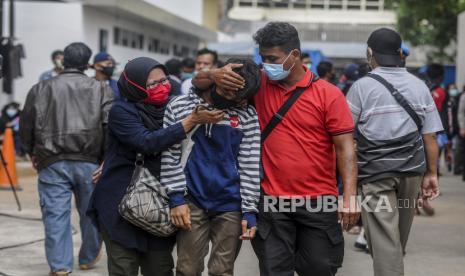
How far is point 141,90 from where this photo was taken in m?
4.99

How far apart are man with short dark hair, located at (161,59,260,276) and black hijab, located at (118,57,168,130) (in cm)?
16

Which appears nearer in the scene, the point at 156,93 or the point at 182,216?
the point at 182,216

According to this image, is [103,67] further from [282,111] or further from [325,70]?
[282,111]

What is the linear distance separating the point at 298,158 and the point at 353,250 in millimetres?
4021

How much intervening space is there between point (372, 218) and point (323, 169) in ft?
3.05

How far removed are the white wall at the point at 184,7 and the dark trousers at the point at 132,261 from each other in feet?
74.4

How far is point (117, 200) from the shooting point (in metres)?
5.14

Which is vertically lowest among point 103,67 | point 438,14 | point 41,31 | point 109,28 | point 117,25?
point 103,67

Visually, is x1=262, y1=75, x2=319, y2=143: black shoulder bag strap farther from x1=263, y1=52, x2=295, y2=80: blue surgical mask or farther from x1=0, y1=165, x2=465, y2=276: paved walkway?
x1=0, y1=165, x2=465, y2=276: paved walkway

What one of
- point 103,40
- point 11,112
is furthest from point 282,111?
point 103,40

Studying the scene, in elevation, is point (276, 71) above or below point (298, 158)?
above

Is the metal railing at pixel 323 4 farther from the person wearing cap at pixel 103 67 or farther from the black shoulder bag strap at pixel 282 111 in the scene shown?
the black shoulder bag strap at pixel 282 111

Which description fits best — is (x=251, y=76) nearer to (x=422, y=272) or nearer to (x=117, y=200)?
(x=117, y=200)

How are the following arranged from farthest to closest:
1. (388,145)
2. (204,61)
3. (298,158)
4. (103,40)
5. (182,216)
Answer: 1. (103,40)
2. (204,61)
3. (388,145)
4. (298,158)
5. (182,216)
